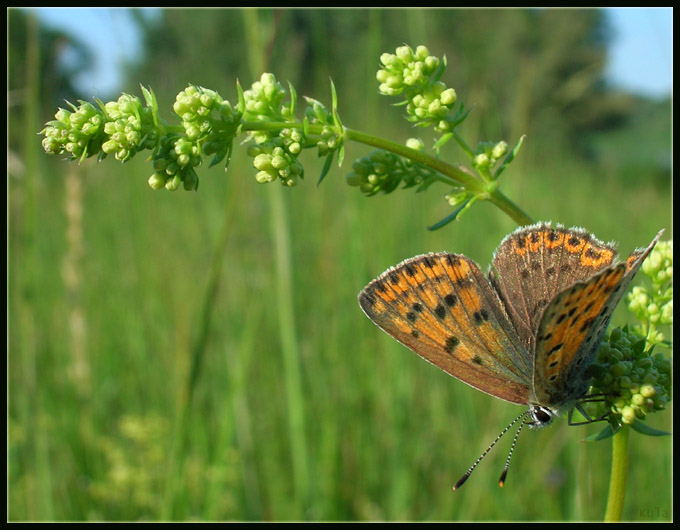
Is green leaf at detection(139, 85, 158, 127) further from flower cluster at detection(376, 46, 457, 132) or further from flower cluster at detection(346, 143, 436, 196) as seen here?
flower cluster at detection(376, 46, 457, 132)

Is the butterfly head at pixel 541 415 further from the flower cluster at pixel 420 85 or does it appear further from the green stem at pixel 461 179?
the flower cluster at pixel 420 85

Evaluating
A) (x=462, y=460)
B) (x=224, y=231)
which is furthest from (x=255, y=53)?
(x=462, y=460)

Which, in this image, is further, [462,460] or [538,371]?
[462,460]

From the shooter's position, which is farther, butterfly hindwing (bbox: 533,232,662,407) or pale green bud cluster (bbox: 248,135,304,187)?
pale green bud cluster (bbox: 248,135,304,187)

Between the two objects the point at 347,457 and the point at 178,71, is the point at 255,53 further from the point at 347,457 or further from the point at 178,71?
the point at 178,71

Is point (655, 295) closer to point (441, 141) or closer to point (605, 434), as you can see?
point (605, 434)

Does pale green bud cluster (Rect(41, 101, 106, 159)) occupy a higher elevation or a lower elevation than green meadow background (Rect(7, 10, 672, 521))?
higher

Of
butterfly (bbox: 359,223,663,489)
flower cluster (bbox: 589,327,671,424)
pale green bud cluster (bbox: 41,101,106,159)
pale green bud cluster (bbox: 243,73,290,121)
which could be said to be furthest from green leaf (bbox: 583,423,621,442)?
pale green bud cluster (bbox: 41,101,106,159)
